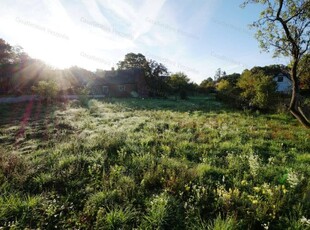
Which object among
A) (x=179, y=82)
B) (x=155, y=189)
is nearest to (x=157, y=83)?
(x=179, y=82)

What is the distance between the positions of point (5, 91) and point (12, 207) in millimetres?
43498

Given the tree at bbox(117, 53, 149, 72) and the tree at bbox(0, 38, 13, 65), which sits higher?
the tree at bbox(117, 53, 149, 72)

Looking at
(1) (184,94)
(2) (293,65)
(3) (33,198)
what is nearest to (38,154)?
(3) (33,198)

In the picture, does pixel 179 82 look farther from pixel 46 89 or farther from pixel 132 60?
pixel 132 60

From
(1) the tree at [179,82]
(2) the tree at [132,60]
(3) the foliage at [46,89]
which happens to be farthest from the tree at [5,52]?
(2) the tree at [132,60]

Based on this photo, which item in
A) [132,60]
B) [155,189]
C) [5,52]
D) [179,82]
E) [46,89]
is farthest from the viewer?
[132,60]

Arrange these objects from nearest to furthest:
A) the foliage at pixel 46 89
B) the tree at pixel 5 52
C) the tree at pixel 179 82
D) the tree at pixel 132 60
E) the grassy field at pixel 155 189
A: the grassy field at pixel 155 189
the foliage at pixel 46 89
the tree at pixel 5 52
the tree at pixel 179 82
the tree at pixel 132 60

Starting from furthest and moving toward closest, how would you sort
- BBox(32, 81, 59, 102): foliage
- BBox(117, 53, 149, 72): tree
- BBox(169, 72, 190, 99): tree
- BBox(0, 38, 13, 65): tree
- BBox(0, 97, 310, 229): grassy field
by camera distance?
BBox(117, 53, 149, 72): tree, BBox(169, 72, 190, 99): tree, BBox(0, 38, 13, 65): tree, BBox(32, 81, 59, 102): foliage, BBox(0, 97, 310, 229): grassy field

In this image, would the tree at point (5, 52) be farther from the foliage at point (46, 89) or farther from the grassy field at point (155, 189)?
the grassy field at point (155, 189)

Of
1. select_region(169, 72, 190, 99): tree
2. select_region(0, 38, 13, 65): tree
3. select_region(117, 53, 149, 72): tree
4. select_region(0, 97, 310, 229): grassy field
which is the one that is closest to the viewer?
select_region(0, 97, 310, 229): grassy field

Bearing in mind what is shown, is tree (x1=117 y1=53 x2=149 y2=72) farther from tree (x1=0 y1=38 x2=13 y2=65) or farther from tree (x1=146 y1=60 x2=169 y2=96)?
tree (x1=0 y1=38 x2=13 y2=65)

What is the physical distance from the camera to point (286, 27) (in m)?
12.1

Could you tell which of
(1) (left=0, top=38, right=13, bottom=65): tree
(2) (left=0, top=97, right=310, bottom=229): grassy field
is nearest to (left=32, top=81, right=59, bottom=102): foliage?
(2) (left=0, top=97, right=310, bottom=229): grassy field

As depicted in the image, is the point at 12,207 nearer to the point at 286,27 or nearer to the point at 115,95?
the point at 286,27
